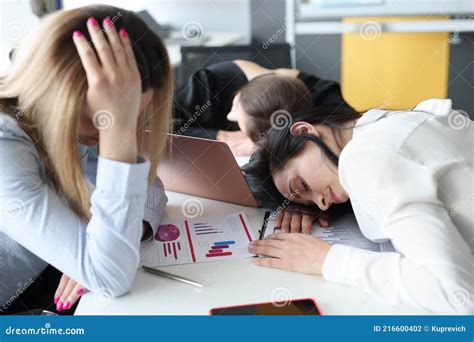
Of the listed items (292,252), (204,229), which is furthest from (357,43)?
(292,252)

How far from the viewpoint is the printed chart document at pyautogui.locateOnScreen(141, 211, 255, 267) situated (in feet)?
3.91

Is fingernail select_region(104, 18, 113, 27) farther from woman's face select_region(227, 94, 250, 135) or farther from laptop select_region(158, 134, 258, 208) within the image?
woman's face select_region(227, 94, 250, 135)

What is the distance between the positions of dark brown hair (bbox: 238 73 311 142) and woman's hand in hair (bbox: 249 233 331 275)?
827 mm

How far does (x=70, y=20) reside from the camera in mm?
1039

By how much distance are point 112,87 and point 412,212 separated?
0.61 metres

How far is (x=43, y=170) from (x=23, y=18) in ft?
9.98

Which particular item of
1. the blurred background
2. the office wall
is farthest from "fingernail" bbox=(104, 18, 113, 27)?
the office wall

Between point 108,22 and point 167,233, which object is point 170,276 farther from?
point 108,22

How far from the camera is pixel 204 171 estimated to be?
1.48m

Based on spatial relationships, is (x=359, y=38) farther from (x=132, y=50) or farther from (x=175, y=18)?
(x=132, y=50)

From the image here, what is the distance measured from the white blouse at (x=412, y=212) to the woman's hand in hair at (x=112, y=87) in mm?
449

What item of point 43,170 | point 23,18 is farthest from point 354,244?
point 23,18

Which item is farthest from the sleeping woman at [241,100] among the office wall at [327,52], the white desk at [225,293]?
the office wall at [327,52]
